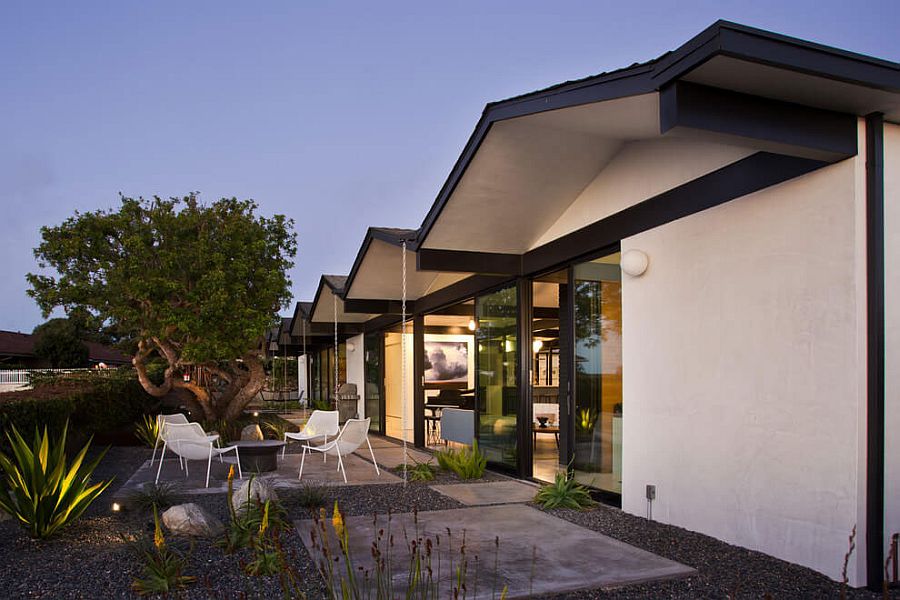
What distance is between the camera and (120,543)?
5.04m

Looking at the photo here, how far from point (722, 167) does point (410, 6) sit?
63.3 feet

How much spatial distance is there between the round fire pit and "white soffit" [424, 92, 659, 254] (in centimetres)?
341

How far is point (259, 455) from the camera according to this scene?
9.03 m

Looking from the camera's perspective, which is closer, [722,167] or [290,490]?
[722,167]

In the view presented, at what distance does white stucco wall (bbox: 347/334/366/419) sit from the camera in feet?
54.9

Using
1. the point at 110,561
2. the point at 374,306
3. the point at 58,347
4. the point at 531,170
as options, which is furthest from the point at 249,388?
the point at 58,347

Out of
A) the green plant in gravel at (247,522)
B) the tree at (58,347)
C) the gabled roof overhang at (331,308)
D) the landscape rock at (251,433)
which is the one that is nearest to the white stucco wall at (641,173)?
the green plant in gravel at (247,522)

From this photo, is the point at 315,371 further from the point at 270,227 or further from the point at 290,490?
the point at 290,490

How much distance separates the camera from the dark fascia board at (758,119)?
151 inches

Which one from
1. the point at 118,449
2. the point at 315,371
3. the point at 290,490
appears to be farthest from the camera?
the point at 315,371

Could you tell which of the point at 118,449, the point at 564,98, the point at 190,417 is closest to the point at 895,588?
the point at 564,98

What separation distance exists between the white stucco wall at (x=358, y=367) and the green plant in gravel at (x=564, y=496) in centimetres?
1014

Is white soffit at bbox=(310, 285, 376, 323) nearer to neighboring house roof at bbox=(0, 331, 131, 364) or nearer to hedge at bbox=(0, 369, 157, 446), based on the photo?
hedge at bbox=(0, 369, 157, 446)

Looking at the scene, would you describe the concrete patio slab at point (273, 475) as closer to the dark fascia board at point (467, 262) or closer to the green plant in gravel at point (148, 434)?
the green plant in gravel at point (148, 434)
